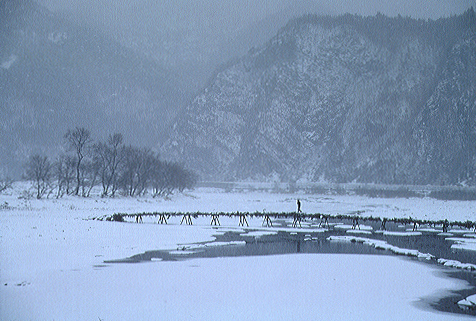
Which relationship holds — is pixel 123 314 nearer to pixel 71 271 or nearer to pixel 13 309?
pixel 13 309

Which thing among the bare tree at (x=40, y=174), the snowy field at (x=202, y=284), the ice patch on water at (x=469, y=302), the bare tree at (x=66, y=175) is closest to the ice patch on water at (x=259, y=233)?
the snowy field at (x=202, y=284)

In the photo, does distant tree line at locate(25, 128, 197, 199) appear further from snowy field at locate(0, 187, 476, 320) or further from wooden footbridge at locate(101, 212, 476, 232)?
snowy field at locate(0, 187, 476, 320)

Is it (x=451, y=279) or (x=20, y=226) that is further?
(x=20, y=226)

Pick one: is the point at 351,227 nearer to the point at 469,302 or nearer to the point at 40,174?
the point at 469,302

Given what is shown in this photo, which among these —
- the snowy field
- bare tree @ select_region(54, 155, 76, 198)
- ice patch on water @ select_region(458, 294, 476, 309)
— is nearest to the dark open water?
ice patch on water @ select_region(458, 294, 476, 309)

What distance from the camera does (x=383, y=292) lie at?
19.5m

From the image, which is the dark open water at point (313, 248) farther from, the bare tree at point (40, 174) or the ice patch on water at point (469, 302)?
the bare tree at point (40, 174)

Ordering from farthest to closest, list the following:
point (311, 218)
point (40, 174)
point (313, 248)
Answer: point (40, 174) → point (311, 218) → point (313, 248)

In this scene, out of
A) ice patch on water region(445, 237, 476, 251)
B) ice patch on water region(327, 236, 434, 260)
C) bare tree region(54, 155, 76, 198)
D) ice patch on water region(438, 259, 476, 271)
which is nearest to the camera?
ice patch on water region(438, 259, 476, 271)

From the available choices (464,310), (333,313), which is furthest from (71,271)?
(464,310)

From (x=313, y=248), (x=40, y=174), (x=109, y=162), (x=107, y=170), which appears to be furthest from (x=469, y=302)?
(x=107, y=170)

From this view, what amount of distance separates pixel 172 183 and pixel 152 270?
9239 centimetres

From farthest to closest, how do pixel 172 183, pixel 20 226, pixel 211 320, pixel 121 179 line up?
1. pixel 172 183
2. pixel 121 179
3. pixel 20 226
4. pixel 211 320

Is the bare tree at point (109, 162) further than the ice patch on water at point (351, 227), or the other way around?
the bare tree at point (109, 162)
